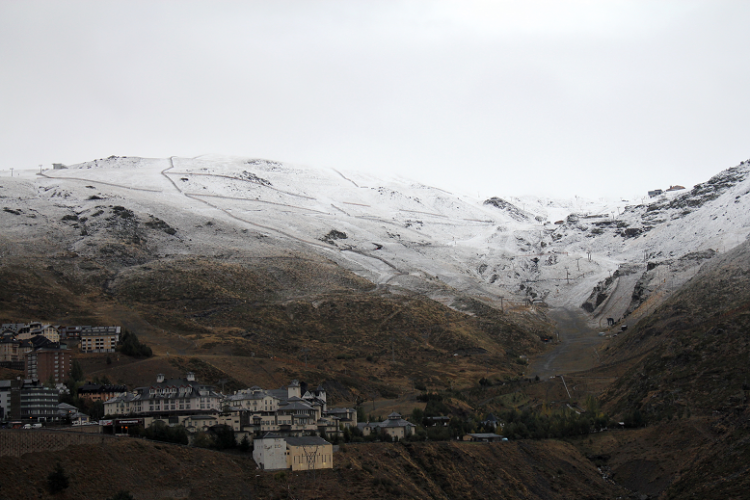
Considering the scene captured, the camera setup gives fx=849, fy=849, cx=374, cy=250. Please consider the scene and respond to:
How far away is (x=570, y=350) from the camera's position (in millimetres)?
133875

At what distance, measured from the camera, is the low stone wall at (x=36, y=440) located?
1935 inches

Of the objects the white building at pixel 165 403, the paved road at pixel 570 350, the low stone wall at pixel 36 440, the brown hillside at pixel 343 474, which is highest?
the low stone wall at pixel 36 440

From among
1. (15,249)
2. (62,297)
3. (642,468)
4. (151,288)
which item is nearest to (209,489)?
(642,468)

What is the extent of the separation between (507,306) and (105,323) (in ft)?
276

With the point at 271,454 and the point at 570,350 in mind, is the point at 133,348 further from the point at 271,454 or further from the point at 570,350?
the point at 570,350

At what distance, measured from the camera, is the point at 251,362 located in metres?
103

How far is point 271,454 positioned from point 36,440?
634 inches

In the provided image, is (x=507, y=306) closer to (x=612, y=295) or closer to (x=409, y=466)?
(x=612, y=295)

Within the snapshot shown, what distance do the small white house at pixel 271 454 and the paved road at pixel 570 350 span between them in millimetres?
59988

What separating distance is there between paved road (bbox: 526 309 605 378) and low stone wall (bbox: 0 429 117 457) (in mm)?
72235

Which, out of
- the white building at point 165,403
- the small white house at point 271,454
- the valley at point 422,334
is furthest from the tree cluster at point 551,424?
the white building at point 165,403

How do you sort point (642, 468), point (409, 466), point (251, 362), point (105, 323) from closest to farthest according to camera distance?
point (409, 466)
point (642, 468)
point (251, 362)
point (105, 323)

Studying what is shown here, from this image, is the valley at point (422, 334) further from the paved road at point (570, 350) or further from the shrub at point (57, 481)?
the shrub at point (57, 481)

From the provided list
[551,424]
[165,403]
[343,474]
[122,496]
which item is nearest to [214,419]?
[165,403]
